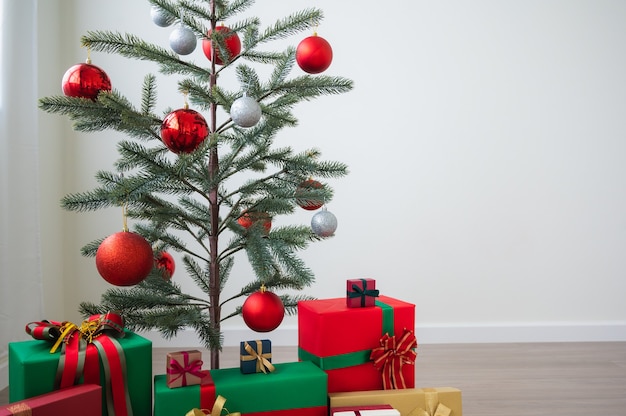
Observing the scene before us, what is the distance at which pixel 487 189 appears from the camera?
3.07 m

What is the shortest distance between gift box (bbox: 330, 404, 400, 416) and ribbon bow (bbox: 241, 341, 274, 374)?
0.19 m

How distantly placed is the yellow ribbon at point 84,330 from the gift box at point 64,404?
108mm

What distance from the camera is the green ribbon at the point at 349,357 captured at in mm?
1452

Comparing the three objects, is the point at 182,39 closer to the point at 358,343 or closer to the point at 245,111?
the point at 245,111

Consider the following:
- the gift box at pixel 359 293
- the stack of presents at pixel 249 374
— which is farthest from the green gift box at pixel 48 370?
the gift box at pixel 359 293

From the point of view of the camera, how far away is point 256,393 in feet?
4.30

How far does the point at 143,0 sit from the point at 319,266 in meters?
1.64

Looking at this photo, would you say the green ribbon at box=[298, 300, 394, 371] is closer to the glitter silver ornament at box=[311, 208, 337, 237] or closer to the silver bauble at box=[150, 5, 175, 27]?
the glitter silver ornament at box=[311, 208, 337, 237]

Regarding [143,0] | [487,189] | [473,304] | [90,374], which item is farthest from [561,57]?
[90,374]

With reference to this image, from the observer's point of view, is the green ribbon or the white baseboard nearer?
the green ribbon

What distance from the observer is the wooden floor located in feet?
6.82

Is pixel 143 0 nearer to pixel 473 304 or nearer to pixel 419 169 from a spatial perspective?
pixel 419 169

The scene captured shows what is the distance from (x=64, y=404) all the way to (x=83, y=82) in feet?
2.22

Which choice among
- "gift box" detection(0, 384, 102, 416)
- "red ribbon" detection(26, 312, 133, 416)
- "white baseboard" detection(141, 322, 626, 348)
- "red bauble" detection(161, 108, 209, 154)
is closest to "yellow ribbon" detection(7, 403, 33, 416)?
"gift box" detection(0, 384, 102, 416)
